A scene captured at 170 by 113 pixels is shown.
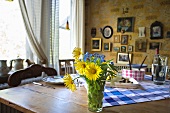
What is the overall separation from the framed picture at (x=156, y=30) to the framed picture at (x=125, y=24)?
Result: 42 cm

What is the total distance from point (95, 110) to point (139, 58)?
296 centimetres

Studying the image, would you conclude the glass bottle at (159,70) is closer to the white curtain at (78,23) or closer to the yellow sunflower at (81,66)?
the yellow sunflower at (81,66)

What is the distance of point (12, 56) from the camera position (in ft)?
10.0

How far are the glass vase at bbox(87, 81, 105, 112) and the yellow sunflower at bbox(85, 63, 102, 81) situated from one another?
6cm

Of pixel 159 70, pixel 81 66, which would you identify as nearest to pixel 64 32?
pixel 159 70

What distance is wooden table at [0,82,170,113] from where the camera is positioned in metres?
0.96

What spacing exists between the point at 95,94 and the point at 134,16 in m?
3.18

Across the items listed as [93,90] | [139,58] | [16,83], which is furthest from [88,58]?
[139,58]

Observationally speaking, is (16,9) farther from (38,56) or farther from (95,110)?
(95,110)

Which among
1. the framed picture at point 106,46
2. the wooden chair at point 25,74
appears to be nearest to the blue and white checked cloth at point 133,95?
the wooden chair at point 25,74

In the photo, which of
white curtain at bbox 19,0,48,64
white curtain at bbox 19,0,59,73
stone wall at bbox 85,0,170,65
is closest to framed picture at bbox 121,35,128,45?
stone wall at bbox 85,0,170,65

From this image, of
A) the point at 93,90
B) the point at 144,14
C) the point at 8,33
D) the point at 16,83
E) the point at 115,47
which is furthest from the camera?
the point at 115,47

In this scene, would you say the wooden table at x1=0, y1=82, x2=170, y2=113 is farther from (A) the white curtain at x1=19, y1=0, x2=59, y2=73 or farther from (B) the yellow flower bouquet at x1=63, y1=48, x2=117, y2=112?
(A) the white curtain at x1=19, y1=0, x2=59, y2=73

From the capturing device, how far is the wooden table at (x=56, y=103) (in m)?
0.96
